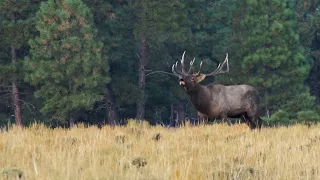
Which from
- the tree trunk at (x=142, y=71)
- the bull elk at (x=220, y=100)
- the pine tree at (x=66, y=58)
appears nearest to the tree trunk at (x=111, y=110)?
the tree trunk at (x=142, y=71)

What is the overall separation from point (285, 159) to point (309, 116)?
16.2 m

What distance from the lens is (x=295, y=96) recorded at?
25734mm

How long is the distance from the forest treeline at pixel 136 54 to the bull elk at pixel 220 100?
797 cm

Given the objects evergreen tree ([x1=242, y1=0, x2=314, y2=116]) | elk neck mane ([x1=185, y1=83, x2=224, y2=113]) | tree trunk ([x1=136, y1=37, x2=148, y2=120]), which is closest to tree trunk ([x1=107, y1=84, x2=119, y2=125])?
tree trunk ([x1=136, y1=37, x2=148, y2=120])

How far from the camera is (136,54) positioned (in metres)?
27.6

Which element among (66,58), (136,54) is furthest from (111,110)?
(66,58)

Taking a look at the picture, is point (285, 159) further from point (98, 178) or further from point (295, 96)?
point (295, 96)

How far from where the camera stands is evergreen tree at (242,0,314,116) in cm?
2577

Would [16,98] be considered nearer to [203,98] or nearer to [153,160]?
[203,98]

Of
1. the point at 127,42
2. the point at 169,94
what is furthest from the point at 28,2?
the point at 169,94

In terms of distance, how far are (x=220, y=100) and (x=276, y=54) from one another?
45.0 ft

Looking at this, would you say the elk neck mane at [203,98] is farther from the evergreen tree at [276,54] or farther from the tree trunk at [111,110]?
the evergreen tree at [276,54]

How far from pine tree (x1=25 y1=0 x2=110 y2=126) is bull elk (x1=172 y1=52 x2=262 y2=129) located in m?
9.29

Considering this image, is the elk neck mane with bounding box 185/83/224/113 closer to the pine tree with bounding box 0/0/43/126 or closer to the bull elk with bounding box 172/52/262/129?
the bull elk with bounding box 172/52/262/129
